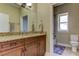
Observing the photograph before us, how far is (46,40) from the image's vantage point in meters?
1.86

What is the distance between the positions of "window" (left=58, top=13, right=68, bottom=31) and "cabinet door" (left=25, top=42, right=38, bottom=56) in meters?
0.52

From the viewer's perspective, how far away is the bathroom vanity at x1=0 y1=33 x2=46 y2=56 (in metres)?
1.38

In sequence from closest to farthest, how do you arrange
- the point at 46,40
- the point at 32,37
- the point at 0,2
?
the point at 0,2 → the point at 32,37 → the point at 46,40

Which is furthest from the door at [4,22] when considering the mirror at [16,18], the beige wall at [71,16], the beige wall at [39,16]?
the beige wall at [71,16]

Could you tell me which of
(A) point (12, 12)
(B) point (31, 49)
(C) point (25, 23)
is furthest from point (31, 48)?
(A) point (12, 12)

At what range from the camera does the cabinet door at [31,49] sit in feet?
5.50

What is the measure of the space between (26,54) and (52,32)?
1.86 ft

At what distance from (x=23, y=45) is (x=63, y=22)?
2.52 feet

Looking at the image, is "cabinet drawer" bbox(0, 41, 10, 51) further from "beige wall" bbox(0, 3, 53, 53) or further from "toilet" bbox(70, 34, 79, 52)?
"toilet" bbox(70, 34, 79, 52)

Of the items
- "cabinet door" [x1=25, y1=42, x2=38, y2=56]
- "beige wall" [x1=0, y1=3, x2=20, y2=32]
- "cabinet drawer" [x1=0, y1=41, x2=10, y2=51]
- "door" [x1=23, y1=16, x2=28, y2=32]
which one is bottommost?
"cabinet door" [x1=25, y1=42, x2=38, y2=56]

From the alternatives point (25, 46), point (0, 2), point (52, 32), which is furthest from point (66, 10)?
point (0, 2)

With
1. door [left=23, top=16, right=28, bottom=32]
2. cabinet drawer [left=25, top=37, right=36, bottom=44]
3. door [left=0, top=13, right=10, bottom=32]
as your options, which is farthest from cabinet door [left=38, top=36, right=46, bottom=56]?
door [left=0, top=13, right=10, bottom=32]

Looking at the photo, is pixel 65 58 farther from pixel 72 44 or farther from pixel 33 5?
pixel 33 5

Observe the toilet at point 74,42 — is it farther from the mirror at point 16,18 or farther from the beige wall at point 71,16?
the mirror at point 16,18
